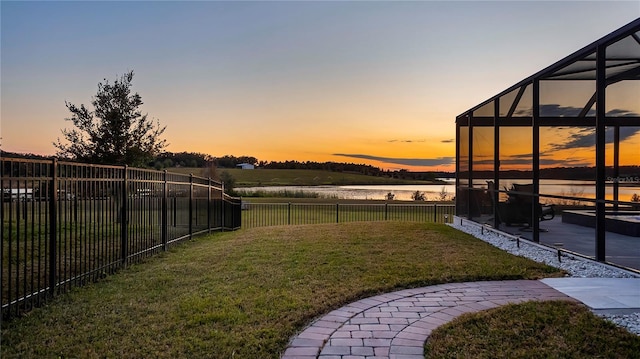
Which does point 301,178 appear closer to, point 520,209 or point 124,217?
point 520,209

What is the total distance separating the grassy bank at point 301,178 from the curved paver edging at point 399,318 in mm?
27761

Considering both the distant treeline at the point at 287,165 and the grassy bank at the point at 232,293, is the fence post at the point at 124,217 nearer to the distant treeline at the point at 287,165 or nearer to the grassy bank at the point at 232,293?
the grassy bank at the point at 232,293

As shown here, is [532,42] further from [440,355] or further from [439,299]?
[440,355]

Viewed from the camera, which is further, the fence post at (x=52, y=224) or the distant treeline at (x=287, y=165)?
the distant treeline at (x=287, y=165)

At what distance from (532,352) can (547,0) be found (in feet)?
28.6

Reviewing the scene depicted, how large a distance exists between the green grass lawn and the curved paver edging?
19cm

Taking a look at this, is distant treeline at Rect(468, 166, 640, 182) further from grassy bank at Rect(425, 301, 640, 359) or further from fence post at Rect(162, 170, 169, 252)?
fence post at Rect(162, 170, 169, 252)

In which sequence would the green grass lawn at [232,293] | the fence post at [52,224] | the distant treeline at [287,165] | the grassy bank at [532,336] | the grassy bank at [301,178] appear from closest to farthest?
the grassy bank at [532,336] → the green grass lawn at [232,293] → the fence post at [52,224] → the distant treeline at [287,165] → the grassy bank at [301,178]

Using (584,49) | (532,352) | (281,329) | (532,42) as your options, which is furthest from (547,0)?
(281,329)

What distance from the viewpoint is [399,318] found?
3.96 metres

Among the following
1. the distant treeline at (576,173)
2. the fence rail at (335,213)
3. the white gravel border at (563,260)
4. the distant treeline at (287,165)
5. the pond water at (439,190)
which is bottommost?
the fence rail at (335,213)

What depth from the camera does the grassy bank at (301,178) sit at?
34438mm

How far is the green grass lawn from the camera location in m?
3.25

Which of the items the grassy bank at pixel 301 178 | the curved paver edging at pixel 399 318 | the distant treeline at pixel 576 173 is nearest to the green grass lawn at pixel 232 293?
the curved paver edging at pixel 399 318
